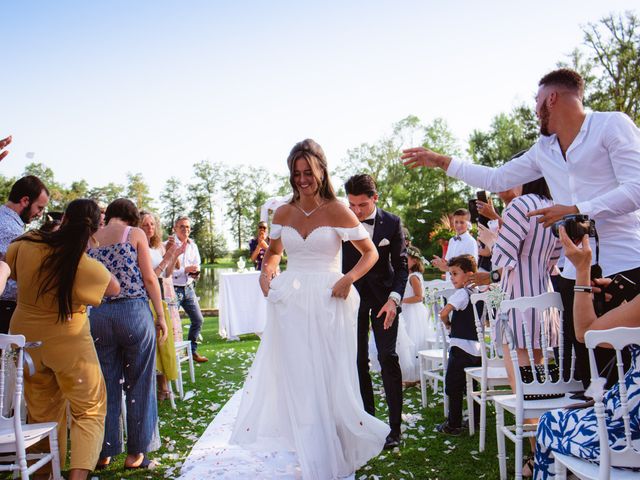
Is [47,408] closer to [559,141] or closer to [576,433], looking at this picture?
[576,433]

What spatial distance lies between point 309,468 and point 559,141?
2453mm

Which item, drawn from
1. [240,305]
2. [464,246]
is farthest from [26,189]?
[240,305]

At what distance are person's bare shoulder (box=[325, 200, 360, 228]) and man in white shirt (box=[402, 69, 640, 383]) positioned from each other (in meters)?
0.72

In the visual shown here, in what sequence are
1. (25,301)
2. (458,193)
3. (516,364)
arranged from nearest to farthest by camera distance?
(516,364), (25,301), (458,193)

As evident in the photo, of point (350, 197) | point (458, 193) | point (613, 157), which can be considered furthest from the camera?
point (458, 193)

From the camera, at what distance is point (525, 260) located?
3555 mm

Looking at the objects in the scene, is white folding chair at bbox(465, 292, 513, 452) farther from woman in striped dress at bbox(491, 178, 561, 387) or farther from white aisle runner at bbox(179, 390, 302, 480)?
white aisle runner at bbox(179, 390, 302, 480)

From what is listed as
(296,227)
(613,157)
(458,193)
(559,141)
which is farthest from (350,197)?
(458,193)

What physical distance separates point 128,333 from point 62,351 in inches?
25.2

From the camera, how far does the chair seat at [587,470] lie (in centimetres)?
204

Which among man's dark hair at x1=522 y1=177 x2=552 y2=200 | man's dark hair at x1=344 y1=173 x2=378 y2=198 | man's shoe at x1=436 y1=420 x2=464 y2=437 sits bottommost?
man's shoe at x1=436 y1=420 x2=464 y2=437

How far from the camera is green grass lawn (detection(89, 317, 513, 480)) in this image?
380 cm

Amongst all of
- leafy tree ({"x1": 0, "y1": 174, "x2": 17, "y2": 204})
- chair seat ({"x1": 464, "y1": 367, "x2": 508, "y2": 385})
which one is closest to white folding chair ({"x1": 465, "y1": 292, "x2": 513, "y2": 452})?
chair seat ({"x1": 464, "y1": 367, "x2": 508, "y2": 385})

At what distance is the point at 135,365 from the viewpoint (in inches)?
161
